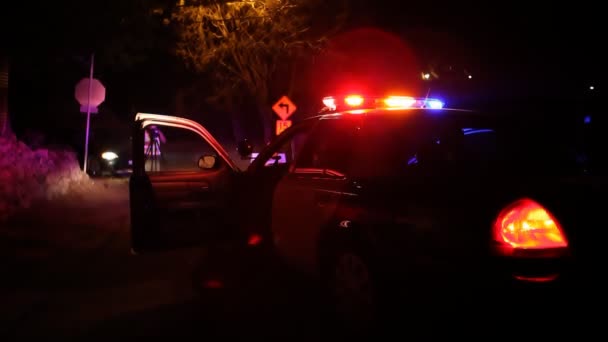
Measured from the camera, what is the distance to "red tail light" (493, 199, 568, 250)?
3.13 m

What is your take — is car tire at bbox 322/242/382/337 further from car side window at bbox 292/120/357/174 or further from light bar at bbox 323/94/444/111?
light bar at bbox 323/94/444/111

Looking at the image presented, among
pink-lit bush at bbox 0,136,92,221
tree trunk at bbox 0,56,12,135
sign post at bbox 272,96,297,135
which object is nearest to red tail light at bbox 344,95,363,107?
pink-lit bush at bbox 0,136,92,221

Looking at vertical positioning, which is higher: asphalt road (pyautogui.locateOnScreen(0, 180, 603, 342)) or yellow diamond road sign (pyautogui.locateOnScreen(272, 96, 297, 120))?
yellow diamond road sign (pyautogui.locateOnScreen(272, 96, 297, 120))

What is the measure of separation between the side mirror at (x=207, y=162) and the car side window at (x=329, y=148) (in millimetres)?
1141

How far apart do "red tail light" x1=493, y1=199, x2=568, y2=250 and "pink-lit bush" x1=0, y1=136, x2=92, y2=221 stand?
9410mm

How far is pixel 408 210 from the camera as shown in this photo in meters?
3.77

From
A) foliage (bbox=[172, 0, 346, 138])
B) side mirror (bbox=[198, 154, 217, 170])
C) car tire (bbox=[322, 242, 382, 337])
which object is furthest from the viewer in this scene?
foliage (bbox=[172, 0, 346, 138])

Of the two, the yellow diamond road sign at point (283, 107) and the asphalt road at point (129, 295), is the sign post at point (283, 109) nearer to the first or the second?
the yellow diamond road sign at point (283, 107)

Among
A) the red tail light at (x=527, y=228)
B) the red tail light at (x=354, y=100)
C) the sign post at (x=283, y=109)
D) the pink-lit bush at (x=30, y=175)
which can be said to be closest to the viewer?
the red tail light at (x=527, y=228)

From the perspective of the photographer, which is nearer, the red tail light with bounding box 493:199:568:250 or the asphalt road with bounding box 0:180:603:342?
the red tail light with bounding box 493:199:568:250

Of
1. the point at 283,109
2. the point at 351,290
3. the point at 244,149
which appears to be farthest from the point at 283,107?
the point at 351,290

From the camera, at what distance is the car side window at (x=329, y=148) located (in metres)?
4.69

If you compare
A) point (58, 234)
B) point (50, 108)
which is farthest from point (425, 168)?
point (50, 108)

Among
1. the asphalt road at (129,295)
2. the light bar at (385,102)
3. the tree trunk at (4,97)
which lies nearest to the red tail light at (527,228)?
the light bar at (385,102)
